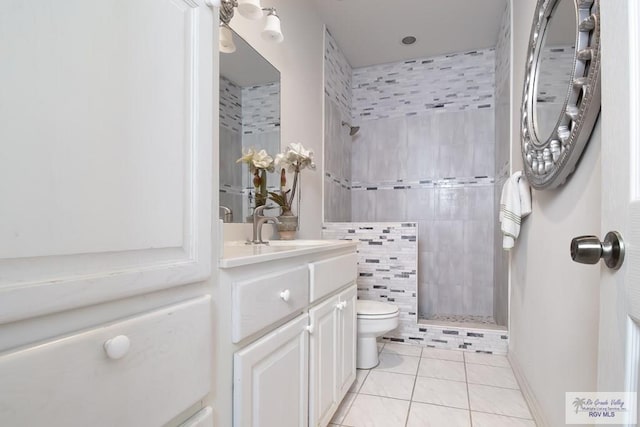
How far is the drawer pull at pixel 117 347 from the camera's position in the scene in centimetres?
53

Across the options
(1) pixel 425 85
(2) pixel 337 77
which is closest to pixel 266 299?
(2) pixel 337 77

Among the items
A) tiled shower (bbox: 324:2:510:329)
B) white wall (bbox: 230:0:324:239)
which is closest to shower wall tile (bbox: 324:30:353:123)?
tiled shower (bbox: 324:2:510:329)

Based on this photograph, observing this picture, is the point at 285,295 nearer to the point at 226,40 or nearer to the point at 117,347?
the point at 117,347

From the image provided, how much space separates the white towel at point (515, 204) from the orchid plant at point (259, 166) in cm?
136

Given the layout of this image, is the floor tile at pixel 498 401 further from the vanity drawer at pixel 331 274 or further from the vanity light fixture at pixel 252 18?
the vanity light fixture at pixel 252 18

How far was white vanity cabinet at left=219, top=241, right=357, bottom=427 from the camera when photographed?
86cm

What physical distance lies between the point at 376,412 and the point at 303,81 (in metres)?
2.18

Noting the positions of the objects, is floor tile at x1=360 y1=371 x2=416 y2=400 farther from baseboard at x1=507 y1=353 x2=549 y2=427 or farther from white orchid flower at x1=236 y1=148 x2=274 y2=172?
white orchid flower at x1=236 y1=148 x2=274 y2=172

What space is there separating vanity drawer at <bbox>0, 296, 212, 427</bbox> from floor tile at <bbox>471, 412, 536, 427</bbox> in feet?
5.04

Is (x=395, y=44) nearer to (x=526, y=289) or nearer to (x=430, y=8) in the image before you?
(x=430, y=8)

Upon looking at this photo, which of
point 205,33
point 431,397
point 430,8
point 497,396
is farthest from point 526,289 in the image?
point 430,8

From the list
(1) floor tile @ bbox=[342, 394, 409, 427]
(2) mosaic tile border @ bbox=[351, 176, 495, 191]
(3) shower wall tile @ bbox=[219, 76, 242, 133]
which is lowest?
(1) floor tile @ bbox=[342, 394, 409, 427]

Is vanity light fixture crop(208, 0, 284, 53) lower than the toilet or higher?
higher

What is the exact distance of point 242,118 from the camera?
1.78 meters
